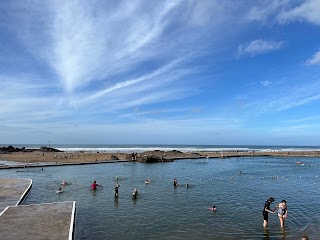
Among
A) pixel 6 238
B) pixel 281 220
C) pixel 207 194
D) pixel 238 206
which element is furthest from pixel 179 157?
pixel 6 238

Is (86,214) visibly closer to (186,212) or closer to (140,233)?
(140,233)

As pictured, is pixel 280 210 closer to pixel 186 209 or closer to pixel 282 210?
pixel 282 210

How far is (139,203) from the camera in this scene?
26812 mm

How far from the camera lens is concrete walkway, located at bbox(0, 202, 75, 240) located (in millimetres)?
15438

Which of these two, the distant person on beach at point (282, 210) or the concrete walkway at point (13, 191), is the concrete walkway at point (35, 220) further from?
the distant person on beach at point (282, 210)

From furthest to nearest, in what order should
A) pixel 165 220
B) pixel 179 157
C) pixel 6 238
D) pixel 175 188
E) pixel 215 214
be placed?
pixel 179 157
pixel 175 188
pixel 215 214
pixel 165 220
pixel 6 238

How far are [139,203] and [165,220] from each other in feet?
19.2

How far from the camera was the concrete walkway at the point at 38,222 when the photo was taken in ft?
50.6

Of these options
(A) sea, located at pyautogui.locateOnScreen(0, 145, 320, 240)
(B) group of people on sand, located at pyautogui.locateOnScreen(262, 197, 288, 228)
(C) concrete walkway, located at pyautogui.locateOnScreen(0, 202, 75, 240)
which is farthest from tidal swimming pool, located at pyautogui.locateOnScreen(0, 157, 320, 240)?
(C) concrete walkway, located at pyautogui.locateOnScreen(0, 202, 75, 240)

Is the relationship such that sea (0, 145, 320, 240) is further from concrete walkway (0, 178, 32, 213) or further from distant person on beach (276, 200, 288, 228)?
concrete walkway (0, 178, 32, 213)

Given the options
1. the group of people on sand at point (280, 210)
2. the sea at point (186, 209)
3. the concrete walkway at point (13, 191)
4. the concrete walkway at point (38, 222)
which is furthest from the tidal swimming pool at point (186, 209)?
the concrete walkway at point (38, 222)

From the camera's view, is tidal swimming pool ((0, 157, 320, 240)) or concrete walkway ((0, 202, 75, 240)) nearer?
concrete walkway ((0, 202, 75, 240))

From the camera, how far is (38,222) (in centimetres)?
1781

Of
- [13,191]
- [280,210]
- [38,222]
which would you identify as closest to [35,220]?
[38,222]
